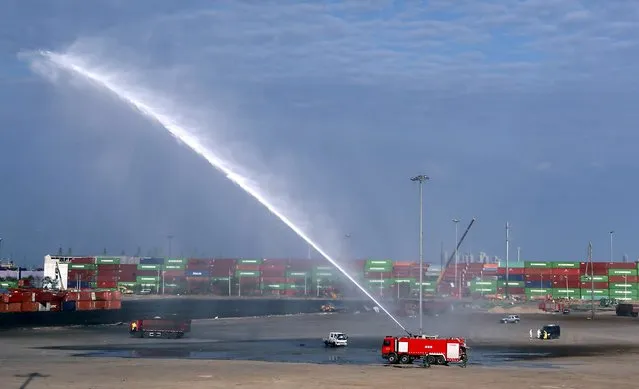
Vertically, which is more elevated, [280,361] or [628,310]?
[280,361]

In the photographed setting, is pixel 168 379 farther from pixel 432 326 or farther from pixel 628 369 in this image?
pixel 432 326

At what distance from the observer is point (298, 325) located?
5374 inches

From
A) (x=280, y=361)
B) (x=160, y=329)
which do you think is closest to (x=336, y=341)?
(x=280, y=361)

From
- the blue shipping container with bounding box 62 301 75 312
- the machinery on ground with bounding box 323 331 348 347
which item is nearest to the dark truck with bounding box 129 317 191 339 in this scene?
the machinery on ground with bounding box 323 331 348 347

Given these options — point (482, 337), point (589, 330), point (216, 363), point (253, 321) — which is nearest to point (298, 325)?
point (253, 321)

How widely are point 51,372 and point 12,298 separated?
102 meters

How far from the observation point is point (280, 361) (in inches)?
2815

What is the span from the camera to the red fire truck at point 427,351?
6869 centimetres

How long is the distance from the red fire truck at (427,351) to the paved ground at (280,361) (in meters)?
1.35

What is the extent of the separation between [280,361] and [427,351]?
1246 centimetres

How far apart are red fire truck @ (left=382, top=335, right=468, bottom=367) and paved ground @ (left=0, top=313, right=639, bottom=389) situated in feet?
4.44

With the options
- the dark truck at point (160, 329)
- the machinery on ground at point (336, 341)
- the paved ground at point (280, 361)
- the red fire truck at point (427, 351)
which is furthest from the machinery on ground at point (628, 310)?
the red fire truck at point (427, 351)

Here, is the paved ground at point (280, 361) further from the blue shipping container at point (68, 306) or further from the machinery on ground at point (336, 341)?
the blue shipping container at point (68, 306)

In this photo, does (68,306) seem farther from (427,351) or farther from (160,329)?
(427,351)
